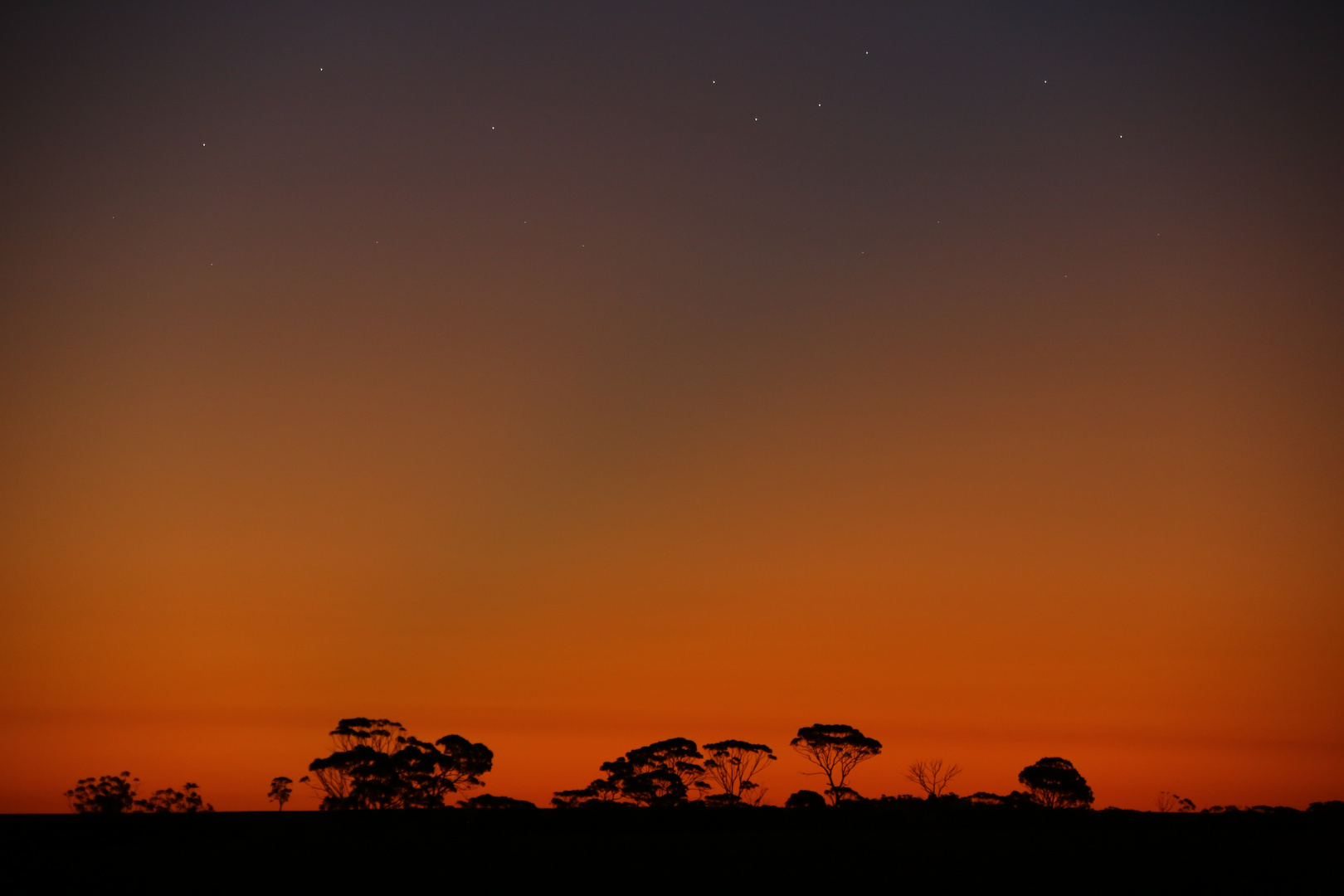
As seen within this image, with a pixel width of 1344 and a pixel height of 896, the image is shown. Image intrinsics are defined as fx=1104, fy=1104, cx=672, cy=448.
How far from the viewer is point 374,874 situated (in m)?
60.6

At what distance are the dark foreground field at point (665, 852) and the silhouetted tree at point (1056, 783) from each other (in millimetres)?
28156

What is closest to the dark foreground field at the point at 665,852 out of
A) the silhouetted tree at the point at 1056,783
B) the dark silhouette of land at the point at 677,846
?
the dark silhouette of land at the point at 677,846

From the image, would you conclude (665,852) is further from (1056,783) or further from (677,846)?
(1056,783)

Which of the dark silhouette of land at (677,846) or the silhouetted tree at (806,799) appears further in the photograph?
the silhouetted tree at (806,799)

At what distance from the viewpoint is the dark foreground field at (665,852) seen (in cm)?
5775

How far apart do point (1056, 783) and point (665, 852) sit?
198 ft

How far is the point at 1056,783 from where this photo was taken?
372 ft

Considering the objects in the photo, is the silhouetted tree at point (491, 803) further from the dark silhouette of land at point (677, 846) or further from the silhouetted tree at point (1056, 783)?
the silhouetted tree at point (1056, 783)

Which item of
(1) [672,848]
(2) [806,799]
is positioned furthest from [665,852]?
(2) [806,799]

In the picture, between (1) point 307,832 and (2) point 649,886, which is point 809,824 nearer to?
(2) point 649,886

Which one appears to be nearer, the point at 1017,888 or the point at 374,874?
the point at 1017,888

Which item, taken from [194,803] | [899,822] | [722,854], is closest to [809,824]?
[899,822]

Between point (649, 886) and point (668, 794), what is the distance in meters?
62.9

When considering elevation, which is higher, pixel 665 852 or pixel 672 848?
pixel 672 848
